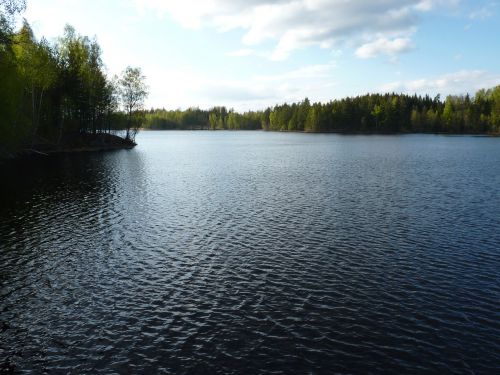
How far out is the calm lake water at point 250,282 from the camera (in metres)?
19.0

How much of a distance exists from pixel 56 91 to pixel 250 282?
104226 millimetres

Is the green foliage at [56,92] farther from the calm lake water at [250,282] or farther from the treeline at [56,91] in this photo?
the calm lake water at [250,282]

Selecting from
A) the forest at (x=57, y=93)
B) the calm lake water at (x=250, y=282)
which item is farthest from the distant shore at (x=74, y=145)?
the calm lake water at (x=250, y=282)

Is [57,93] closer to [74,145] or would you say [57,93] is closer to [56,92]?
[56,92]

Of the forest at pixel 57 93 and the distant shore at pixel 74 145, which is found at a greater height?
the forest at pixel 57 93

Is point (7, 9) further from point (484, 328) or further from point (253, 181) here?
point (484, 328)

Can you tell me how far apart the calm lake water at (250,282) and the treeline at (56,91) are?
25355 millimetres

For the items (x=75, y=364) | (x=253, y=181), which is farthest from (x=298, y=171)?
(x=75, y=364)

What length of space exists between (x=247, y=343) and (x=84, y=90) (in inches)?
4410

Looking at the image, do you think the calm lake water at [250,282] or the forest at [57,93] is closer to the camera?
the calm lake water at [250,282]

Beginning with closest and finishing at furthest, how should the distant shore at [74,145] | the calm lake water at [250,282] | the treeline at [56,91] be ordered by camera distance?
1. the calm lake water at [250,282]
2. the treeline at [56,91]
3. the distant shore at [74,145]

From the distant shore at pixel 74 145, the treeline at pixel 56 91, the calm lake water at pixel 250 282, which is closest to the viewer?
the calm lake water at pixel 250 282

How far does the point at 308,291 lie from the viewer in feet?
85.1

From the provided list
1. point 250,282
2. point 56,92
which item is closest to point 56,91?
point 56,92
